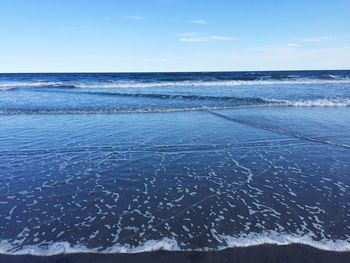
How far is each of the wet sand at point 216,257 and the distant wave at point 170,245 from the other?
0.09m

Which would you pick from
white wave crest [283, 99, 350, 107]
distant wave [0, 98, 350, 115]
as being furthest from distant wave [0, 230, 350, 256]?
white wave crest [283, 99, 350, 107]

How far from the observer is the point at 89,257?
14.3 feet

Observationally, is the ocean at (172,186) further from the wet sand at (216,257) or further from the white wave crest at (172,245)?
the wet sand at (216,257)

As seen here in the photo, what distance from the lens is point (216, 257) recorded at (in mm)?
4344

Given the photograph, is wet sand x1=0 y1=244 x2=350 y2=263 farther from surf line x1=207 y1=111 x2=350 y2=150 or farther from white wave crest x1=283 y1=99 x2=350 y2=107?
white wave crest x1=283 y1=99 x2=350 y2=107

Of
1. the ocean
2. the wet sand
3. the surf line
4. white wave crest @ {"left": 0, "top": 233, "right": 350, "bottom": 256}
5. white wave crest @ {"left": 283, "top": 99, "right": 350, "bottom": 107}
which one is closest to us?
the wet sand

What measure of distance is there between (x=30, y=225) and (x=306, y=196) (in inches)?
210

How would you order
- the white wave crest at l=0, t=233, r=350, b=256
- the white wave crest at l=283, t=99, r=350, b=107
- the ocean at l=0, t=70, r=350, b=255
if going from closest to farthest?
the white wave crest at l=0, t=233, r=350, b=256
the ocean at l=0, t=70, r=350, b=255
the white wave crest at l=283, t=99, r=350, b=107

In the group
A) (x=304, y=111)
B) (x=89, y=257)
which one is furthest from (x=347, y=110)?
(x=89, y=257)

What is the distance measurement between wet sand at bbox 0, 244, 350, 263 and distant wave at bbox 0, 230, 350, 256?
3.5 inches

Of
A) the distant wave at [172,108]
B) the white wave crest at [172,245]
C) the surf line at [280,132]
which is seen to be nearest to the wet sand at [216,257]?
the white wave crest at [172,245]

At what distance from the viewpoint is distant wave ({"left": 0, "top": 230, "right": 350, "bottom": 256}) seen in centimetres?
450

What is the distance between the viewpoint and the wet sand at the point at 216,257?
429 cm

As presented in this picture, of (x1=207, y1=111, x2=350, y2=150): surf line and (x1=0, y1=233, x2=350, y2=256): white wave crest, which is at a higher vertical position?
(x1=0, y1=233, x2=350, y2=256): white wave crest
